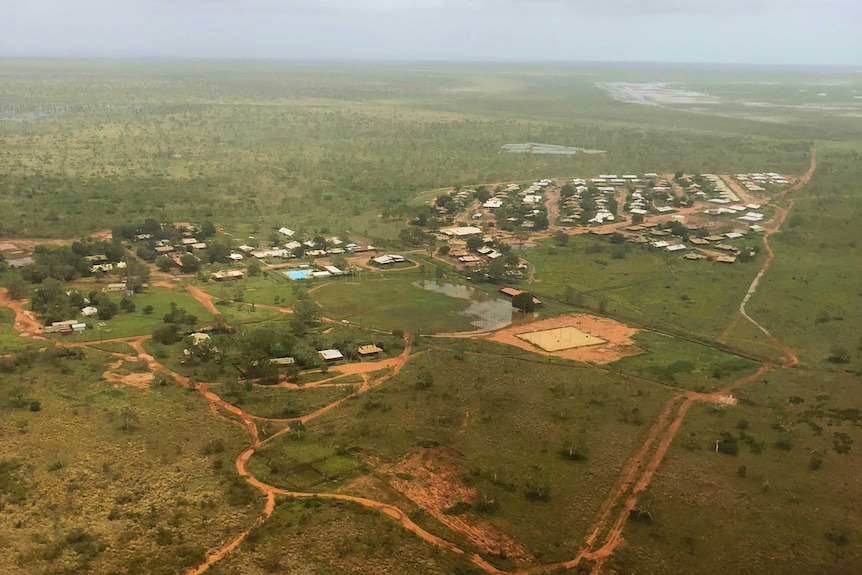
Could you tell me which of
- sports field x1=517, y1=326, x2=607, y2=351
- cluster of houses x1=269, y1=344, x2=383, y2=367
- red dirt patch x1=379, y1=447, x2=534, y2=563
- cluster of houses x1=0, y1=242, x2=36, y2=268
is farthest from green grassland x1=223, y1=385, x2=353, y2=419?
cluster of houses x1=0, y1=242, x2=36, y2=268

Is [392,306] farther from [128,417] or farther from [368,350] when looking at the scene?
[128,417]

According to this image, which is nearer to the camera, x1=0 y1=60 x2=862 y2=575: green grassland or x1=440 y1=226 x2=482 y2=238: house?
x1=0 y1=60 x2=862 y2=575: green grassland

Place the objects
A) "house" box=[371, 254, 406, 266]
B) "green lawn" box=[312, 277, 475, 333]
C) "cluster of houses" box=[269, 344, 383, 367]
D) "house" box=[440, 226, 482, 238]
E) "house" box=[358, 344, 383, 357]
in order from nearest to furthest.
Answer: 1. "cluster of houses" box=[269, 344, 383, 367]
2. "house" box=[358, 344, 383, 357]
3. "green lawn" box=[312, 277, 475, 333]
4. "house" box=[371, 254, 406, 266]
5. "house" box=[440, 226, 482, 238]

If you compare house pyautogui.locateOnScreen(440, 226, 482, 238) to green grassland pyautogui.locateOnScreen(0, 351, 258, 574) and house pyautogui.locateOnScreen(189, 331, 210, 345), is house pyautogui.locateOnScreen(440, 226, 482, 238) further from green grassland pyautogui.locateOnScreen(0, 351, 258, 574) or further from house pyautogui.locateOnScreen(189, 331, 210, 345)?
green grassland pyautogui.locateOnScreen(0, 351, 258, 574)

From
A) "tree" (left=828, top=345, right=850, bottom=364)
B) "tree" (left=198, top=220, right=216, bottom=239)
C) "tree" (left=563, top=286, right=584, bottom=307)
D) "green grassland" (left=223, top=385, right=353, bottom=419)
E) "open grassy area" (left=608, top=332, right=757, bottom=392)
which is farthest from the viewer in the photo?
"tree" (left=198, top=220, right=216, bottom=239)

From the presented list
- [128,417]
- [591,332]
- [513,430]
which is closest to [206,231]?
[128,417]

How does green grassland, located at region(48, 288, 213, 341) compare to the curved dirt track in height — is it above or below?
below
